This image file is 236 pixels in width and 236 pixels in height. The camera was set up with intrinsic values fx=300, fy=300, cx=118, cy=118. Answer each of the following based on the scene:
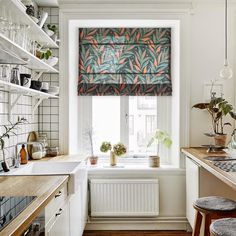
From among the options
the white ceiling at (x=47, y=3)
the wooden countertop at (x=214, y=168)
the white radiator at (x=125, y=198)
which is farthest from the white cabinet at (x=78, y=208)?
the white ceiling at (x=47, y=3)

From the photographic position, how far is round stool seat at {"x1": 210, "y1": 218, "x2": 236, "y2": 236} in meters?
1.66

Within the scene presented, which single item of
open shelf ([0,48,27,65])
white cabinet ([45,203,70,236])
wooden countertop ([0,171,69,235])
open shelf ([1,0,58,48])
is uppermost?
open shelf ([1,0,58,48])

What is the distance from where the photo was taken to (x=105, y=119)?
3.71 metres

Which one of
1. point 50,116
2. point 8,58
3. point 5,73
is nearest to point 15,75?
point 5,73

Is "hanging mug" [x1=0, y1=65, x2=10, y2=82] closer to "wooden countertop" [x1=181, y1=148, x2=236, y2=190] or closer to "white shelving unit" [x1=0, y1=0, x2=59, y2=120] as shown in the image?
"white shelving unit" [x1=0, y1=0, x2=59, y2=120]

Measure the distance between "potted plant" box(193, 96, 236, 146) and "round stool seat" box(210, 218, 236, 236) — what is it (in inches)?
52.6

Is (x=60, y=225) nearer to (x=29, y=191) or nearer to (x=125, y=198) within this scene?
(x=29, y=191)

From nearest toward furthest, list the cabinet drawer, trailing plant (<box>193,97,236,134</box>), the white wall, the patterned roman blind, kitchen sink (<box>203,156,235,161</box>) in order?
the cabinet drawer, kitchen sink (<box>203,156,235,161</box>), trailing plant (<box>193,97,236,134</box>), the white wall, the patterned roman blind

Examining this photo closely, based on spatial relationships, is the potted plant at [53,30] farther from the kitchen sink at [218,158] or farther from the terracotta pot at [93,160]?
the kitchen sink at [218,158]

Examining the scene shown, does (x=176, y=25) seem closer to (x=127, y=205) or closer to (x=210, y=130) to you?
(x=210, y=130)

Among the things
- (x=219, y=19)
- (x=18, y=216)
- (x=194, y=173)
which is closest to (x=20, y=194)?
(x=18, y=216)

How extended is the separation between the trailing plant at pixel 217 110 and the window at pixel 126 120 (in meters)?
0.65

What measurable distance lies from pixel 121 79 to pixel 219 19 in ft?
4.21

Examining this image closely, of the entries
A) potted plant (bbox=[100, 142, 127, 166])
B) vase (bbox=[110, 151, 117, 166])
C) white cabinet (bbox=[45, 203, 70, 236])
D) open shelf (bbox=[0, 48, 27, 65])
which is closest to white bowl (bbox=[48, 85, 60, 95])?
potted plant (bbox=[100, 142, 127, 166])
